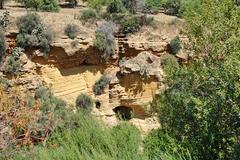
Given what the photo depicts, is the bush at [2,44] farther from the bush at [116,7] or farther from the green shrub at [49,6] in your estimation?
the bush at [116,7]

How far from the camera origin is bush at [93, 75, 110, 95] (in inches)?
901

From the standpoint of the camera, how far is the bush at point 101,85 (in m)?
22.9

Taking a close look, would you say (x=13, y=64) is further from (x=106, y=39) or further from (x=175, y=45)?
(x=175, y=45)

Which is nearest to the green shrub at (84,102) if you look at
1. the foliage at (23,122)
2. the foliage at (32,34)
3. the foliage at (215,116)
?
the foliage at (23,122)

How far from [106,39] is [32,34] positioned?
12.8 ft

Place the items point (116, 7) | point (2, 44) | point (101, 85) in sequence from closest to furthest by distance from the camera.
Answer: point (2, 44)
point (101, 85)
point (116, 7)

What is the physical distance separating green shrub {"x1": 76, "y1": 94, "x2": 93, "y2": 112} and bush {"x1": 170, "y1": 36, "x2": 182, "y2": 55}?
573 cm

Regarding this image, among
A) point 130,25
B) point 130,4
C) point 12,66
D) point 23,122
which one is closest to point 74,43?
point 12,66

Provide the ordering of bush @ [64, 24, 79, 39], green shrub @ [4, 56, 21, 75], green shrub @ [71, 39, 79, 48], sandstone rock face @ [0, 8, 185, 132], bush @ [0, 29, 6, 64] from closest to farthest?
green shrub @ [4, 56, 21, 75], bush @ [0, 29, 6, 64], sandstone rock face @ [0, 8, 185, 132], green shrub @ [71, 39, 79, 48], bush @ [64, 24, 79, 39]

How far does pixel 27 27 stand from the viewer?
21.3m

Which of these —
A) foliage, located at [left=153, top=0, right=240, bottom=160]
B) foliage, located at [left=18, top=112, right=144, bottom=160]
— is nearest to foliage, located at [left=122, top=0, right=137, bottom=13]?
foliage, located at [left=153, top=0, right=240, bottom=160]

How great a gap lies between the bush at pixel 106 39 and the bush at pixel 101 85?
1184mm

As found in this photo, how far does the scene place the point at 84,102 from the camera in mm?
21938

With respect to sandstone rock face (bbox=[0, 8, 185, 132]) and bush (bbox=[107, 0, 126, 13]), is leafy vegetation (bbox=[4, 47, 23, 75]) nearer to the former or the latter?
sandstone rock face (bbox=[0, 8, 185, 132])
